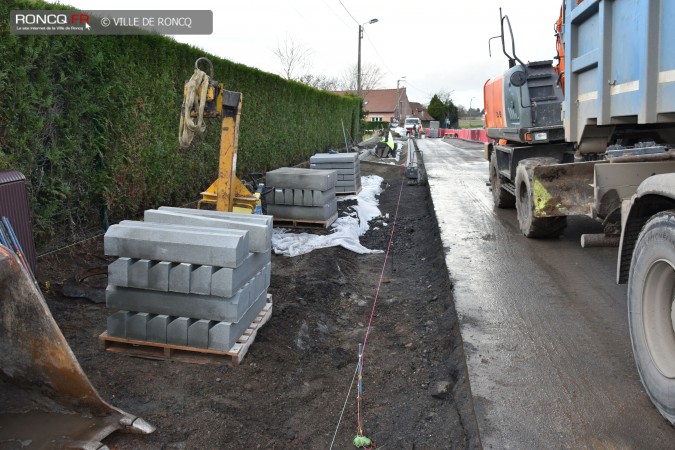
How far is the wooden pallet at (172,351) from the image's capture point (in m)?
4.28

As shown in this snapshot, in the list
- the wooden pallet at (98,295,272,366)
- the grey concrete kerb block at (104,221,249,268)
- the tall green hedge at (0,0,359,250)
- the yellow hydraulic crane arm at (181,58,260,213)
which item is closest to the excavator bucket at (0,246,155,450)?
the wooden pallet at (98,295,272,366)

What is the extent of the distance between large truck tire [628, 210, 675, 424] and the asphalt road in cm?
27

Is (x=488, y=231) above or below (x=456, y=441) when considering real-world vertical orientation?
above

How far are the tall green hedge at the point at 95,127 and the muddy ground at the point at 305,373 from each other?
0.63m

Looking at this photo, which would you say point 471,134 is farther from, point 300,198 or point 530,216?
point 530,216

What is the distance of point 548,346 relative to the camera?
14.4 feet

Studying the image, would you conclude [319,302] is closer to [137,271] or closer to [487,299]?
[487,299]

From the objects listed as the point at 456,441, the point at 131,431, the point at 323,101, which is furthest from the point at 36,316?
the point at 323,101

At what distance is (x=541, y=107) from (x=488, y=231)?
2.17m

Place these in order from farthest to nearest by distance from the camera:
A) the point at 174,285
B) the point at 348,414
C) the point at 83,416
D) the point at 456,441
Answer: the point at 174,285, the point at 348,414, the point at 456,441, the point at 83,416

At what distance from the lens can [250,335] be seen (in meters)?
4.59

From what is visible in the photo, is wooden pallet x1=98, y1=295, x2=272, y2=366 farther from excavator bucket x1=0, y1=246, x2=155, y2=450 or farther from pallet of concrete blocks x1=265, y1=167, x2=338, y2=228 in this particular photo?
pallet of concrete blocks x1=265, y1=167, x2=338, y2=228

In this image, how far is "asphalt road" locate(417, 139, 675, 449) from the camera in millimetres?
3193

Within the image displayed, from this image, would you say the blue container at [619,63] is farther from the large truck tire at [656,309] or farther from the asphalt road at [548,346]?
the asphalt road at [548,346]
